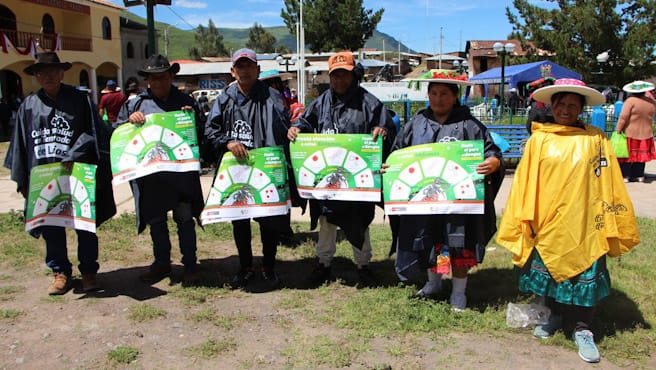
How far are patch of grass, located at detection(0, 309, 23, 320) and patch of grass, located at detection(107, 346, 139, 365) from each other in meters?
1.19

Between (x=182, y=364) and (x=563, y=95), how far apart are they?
9.80 ft

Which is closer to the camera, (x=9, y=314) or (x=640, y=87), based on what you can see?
(x=9, y=314)

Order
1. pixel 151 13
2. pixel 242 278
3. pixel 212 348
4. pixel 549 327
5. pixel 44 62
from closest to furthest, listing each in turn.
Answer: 1. pixel 212 348
2. pixel 549 327
3. pixel 44 62
4. pixel 242 278
5. pixel 151 13

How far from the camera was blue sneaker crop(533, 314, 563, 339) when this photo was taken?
3.81m

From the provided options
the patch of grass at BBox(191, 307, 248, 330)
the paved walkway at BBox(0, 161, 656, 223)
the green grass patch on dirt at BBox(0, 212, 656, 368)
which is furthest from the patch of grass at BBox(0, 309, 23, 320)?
the paved walkway at BBox(0, 161, 656, 223)

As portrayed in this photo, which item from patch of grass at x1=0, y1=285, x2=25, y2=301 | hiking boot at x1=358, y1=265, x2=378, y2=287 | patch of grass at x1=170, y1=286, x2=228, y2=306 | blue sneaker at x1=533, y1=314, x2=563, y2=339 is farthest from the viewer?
hiking boot at x1=358, y1=265, x2=378, y2=287

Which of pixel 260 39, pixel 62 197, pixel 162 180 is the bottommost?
pixel 62 197

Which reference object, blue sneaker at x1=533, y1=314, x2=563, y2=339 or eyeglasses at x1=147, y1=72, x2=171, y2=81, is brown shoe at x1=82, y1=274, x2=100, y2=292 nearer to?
eyeglasses at x1=147, y1=72, x2=171, y2=81

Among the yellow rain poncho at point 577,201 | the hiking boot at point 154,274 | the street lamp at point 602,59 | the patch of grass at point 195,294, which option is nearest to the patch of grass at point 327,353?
the patch of grass at point 195,294

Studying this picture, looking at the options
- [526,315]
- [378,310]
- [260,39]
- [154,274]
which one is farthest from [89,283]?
[260,39]

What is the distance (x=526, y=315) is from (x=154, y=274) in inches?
128

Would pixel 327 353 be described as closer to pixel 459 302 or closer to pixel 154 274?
pixel 459 302

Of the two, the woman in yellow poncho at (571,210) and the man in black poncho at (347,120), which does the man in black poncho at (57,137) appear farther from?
the woman in yellow poncho at (571,210)

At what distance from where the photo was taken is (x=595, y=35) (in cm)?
2547
